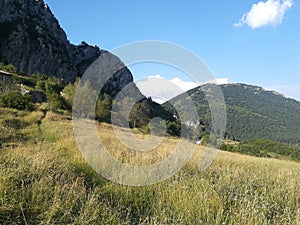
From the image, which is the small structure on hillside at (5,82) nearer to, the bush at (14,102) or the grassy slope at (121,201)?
the bush at (14,102)

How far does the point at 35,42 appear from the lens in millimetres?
90812

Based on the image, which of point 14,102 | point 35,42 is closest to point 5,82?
point 14,102

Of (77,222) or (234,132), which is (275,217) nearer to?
(77,222)

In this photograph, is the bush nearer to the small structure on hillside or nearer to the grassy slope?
the small structure on hillside

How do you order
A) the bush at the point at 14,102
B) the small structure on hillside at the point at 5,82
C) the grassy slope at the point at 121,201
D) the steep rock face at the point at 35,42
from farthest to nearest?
1. the steep rock face at the point at 35,42
2. the small structure on hillside at the point at 5,82
3. the bush at the point at 14,102
4. the grassy slope at the point at 121,201

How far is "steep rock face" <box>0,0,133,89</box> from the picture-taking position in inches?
3332

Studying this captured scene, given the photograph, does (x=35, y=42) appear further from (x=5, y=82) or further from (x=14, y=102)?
(x=14, y=102)

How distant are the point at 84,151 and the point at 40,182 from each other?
3395 millimetres

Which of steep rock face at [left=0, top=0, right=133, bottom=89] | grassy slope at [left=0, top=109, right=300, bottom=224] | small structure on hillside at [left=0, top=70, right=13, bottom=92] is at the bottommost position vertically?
grassy slope at [left=0, top=109, right=300, bottom=224]

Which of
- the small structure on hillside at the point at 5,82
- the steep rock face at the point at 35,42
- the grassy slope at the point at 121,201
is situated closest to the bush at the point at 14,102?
the small structure on hillside at the point at 5,82

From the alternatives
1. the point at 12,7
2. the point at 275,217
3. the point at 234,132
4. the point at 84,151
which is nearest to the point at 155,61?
the point at 84,151

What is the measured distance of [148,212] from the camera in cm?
407

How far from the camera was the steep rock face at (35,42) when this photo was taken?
84625mm

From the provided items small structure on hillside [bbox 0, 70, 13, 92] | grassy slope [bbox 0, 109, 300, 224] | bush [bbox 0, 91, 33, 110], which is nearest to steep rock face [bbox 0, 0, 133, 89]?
small structure on hillside [bbox 0, 70, 13, 92]
